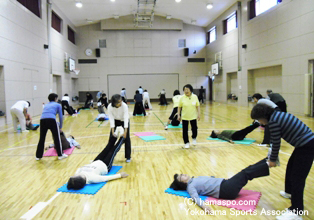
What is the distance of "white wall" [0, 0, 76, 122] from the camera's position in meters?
10.8

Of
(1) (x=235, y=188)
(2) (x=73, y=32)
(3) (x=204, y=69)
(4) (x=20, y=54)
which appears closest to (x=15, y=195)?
(1) (x=235, y=188)

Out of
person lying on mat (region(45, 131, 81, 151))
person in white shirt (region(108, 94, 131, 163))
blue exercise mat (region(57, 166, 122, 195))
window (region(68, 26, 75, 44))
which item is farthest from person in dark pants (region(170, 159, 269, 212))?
window (region(68, 26, 75, 44))

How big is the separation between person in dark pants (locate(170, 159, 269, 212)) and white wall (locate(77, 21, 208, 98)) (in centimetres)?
2173

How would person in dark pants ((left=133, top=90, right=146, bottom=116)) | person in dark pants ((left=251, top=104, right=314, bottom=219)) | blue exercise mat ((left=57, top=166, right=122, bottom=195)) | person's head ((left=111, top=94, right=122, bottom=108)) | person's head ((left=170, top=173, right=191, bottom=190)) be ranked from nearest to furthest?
1. person in dark pants ((left=251, top=104, right=314, bottom=219))
2. person's head ((left=170, top=173, right=191, bottom=190))
3. blue exercise mat ((left=57, top=166, right=122, bottom=195))
4. person's head ((left=111, top=94, right=122, bottom=108))
5. person in dark pants ((left=133, top=90, right=146, bottom=116))

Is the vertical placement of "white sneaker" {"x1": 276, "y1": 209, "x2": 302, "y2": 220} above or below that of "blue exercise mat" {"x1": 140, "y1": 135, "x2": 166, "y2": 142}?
below

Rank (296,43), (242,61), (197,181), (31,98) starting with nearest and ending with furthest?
(197,181)
(296,43)
(31,98)
(242,61)

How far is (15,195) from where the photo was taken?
12.2 feet

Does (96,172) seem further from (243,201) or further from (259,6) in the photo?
(259,6)

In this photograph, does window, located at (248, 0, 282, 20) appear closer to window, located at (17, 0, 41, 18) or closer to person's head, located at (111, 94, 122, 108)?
person's head, located at (111, 94, 122, 108)

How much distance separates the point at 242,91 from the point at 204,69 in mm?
8463

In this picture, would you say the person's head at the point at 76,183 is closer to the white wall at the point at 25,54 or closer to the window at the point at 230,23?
the white wall at the point at 25,54

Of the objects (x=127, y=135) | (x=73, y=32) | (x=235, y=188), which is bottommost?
(x=235, y=188)

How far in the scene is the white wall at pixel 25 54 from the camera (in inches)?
424

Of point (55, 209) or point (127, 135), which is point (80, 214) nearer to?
point (55, 209)
